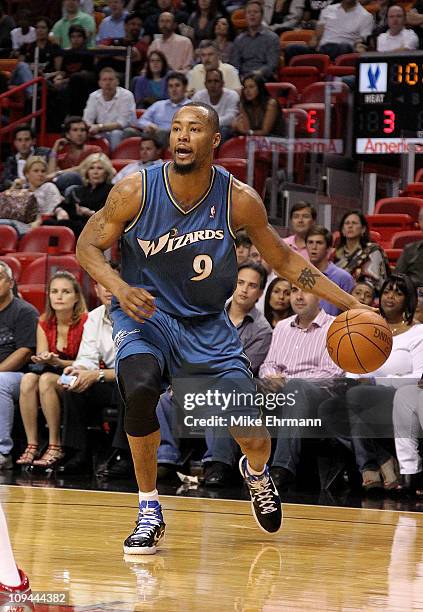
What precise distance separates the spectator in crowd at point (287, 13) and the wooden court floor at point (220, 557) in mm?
9453

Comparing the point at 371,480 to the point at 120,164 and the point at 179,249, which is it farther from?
the point at 120,164

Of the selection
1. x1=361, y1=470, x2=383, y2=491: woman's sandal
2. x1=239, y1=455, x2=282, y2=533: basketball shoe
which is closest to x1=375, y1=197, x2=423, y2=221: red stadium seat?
x1=361, y1=470, x2=383, y2=491: woman's sandal

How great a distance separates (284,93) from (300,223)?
3.14 metres

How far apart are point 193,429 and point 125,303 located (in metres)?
3.14

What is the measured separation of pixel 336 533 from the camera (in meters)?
5.84

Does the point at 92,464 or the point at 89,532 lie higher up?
the point at 89,532

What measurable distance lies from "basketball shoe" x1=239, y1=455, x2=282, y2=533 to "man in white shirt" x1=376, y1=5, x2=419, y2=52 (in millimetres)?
8289

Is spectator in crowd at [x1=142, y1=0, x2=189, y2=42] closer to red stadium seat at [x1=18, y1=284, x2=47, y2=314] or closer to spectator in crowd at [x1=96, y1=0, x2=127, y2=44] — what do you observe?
spectator in crowd at [x1=96, y1=0, x2=127, y2=44]

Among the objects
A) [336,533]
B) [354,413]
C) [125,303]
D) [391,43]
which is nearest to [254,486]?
[336,533]

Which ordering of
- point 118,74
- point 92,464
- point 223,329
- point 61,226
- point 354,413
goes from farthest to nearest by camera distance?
point 118,74 → point 61,226 → point 92,464 → point 354,413 → point 223,329

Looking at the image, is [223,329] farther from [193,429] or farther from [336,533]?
[193,429]

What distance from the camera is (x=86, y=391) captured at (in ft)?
27.9

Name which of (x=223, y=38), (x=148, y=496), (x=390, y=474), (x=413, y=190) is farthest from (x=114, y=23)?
(x=148, y=496)

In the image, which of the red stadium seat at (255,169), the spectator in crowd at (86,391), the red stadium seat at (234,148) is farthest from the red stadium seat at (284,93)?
the spectator in crowd at (86,391)
